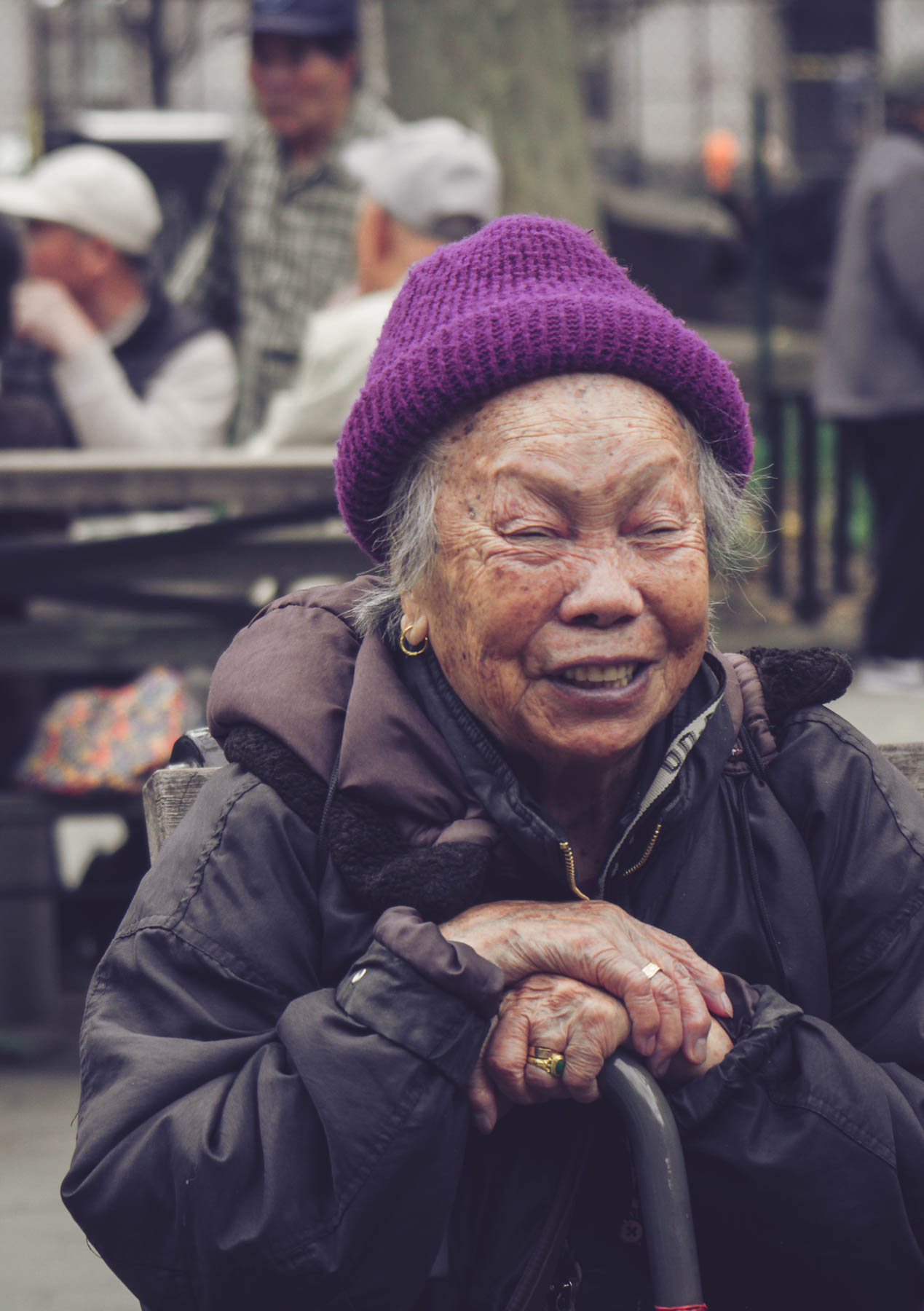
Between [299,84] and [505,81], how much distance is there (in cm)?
304

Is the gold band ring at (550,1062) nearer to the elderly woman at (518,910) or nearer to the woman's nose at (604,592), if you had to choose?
the elderly woman at (518,910)

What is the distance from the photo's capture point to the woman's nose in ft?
5.17

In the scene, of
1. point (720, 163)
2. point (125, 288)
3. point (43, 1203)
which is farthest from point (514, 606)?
point (720, 163)

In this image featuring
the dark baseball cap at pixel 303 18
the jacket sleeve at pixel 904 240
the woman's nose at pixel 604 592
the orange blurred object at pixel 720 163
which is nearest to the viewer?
the woman's nose at pixel 604 592

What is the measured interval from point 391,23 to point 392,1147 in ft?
Result: 23.3

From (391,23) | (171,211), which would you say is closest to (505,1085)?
(171,211)

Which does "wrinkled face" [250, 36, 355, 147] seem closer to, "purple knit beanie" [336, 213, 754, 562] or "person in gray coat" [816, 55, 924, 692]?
"person in gray coat" [816, 55, 924, 692]

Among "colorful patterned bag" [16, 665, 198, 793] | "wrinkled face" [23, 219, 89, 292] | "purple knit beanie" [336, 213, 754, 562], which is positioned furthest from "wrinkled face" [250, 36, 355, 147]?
"purple knit beanie" [336, 213, 754, 562]

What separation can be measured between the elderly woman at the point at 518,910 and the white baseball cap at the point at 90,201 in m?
3.35

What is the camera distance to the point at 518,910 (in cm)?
160

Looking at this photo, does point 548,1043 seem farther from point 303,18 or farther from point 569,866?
point 303,18

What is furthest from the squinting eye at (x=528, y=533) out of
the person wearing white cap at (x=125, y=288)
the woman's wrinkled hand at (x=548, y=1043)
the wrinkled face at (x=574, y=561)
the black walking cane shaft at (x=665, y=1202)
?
the person wearing white cap at (x=125, y=288)

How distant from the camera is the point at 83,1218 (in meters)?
1.55

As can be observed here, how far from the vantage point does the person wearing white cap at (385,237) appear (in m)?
3.92
